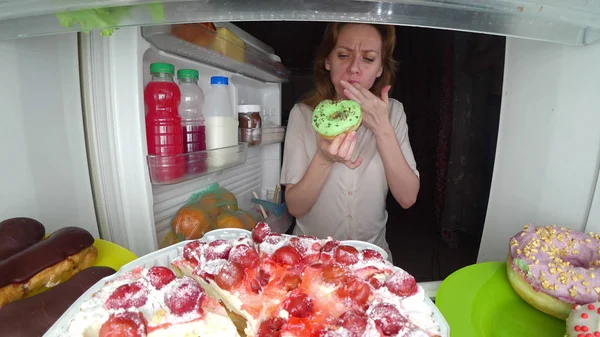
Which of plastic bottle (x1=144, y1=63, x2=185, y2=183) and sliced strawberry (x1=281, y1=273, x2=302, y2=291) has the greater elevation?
plastic bottle (x1=144, y1=63, x2=185, y2=183)

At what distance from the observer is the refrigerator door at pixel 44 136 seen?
0.84 meters

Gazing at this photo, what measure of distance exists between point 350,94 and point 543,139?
656 mm

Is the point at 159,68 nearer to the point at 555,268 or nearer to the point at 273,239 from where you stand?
the point at 273,239

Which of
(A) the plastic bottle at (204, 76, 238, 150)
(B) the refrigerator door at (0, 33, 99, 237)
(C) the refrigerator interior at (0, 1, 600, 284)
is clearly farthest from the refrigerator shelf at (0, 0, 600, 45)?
(A) the plastic bottle at (204, 76, 238, 150)

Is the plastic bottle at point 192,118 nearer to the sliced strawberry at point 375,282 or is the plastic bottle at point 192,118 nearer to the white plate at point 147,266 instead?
the white plate at point 147,266

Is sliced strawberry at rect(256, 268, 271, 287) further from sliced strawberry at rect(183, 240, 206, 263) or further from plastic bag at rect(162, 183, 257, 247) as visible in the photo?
plastic bag at rect(162, 183, 257, 247)

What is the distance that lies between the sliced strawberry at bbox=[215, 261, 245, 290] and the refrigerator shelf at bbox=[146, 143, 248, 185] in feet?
1.97

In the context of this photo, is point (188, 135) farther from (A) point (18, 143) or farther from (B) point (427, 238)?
(B) point (427, 238)

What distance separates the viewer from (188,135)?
4.43 ft

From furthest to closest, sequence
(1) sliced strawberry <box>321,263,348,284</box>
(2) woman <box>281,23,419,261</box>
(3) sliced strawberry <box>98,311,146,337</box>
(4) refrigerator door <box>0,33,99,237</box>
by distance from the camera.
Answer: (2) woman <box>281,23,419,261</box>, (4) refrigerator door <box>0,33,99,237</box>, (1) sliced strawberry <box>321,263,348,284</box>, (3) sliced strawberry <box>98,311,146,337</box>

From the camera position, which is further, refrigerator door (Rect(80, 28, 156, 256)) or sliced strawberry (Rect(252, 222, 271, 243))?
refrigerator door (Rect(80, 28, 156, 256))

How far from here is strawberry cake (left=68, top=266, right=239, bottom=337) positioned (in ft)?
1.65

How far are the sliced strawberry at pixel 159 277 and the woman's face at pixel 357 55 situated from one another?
1182 mm


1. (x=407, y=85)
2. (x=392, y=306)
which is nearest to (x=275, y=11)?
(x=392, y=306)
